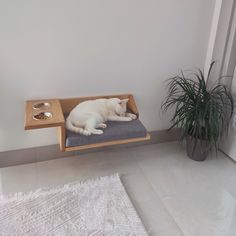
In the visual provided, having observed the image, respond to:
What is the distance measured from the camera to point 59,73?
1799 millimetres

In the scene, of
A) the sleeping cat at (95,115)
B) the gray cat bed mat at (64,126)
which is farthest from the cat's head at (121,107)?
the gray cat bed mat at (64,126)

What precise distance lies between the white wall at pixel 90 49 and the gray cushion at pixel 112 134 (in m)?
0.35

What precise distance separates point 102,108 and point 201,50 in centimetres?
102

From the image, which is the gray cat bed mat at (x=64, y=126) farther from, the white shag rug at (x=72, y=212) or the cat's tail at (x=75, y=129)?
the white shag rug at (x=72, y=212)

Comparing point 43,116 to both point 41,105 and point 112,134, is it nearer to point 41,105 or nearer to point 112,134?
point 41,105

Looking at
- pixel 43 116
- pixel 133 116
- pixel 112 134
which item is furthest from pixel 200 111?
pixel 43 116

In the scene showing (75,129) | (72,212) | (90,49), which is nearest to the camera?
(72,212)

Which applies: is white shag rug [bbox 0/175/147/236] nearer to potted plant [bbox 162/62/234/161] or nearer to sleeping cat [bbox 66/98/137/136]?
sleeping cat [bbox 66/98/137/136]

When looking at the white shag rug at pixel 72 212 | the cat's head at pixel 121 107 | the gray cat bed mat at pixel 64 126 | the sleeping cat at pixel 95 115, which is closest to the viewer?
the white shag rug at pixel 72 212

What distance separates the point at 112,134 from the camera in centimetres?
171

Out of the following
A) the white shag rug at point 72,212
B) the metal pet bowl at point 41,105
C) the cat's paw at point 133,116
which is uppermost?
the metal pet bowl at point 41,105

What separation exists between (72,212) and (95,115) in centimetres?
66

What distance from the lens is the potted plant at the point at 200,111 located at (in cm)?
188

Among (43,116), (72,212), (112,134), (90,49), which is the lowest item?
(72,212)
